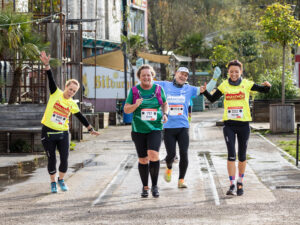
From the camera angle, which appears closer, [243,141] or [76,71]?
[243,141]

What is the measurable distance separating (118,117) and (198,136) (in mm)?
9563

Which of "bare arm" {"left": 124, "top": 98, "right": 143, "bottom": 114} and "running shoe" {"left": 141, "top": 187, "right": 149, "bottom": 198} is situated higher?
"bare arm" {"left": 124, "top": 98, "right": 143, "bottom": 114}

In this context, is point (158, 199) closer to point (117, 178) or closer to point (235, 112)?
point (235, 112)

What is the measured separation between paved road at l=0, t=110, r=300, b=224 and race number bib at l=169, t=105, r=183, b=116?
1.05m

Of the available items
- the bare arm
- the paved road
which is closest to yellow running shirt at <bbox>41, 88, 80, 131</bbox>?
the paved road

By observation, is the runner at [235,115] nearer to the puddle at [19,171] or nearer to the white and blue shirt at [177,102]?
the white and blue shirt at [177,102]

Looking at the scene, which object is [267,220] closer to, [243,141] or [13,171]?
[243,141]

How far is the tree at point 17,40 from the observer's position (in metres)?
14.3

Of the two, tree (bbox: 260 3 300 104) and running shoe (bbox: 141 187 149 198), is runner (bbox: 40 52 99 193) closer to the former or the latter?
running shoe (bbox: 141 187 149 198)

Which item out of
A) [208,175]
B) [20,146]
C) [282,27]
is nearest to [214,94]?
[208,175]

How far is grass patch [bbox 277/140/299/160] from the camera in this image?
13.8 metres

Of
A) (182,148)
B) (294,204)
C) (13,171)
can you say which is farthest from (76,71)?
(294,204)

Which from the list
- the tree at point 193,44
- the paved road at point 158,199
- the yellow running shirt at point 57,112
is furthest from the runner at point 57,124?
the tree at point 193,44

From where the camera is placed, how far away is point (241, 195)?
8.26m
